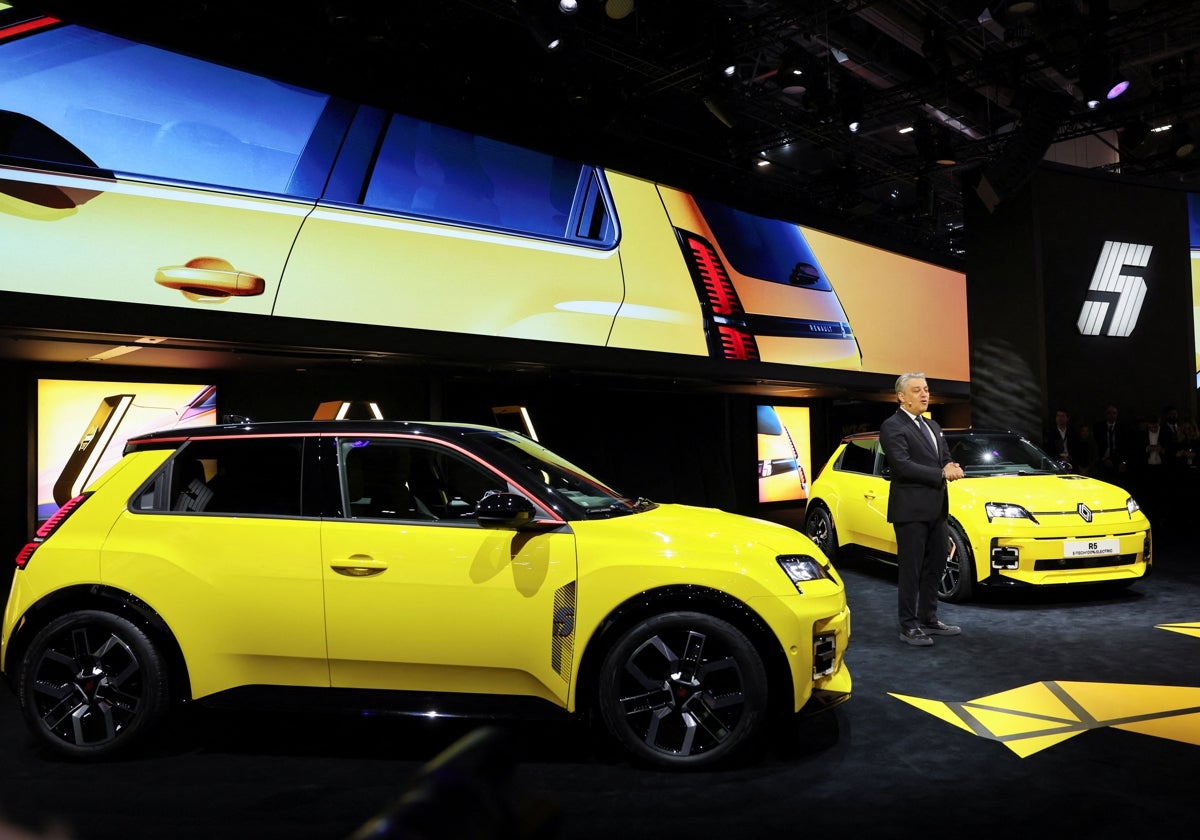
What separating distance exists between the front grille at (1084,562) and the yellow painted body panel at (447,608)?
4.53m

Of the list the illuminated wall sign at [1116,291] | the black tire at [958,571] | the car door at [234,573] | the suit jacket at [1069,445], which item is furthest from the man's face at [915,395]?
the illuminated wall sign at [1116,291]

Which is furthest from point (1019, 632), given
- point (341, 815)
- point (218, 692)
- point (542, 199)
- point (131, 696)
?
point (542, 199)

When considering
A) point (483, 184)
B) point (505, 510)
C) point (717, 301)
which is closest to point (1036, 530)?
point (505, 510)

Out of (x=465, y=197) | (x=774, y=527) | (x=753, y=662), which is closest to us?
(x=753, y=662)

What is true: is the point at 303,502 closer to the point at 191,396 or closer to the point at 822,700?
the point at 822,700

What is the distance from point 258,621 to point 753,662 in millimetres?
2027

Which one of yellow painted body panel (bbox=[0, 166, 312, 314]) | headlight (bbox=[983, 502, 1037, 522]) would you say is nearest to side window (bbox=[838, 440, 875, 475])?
headlight (bbox=[983, 502, 1037, 522])

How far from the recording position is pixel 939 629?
5.50m

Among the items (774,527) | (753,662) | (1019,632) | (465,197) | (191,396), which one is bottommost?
(1019,632)

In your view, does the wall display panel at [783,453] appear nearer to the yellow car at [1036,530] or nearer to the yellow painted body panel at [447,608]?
the yellow car at [1036,530]

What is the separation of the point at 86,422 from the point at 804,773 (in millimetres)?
6931

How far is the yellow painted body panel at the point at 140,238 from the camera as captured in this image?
5680 millimetres

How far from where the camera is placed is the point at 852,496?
7977mm

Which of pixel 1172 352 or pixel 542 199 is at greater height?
pixel 542 199
